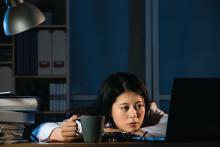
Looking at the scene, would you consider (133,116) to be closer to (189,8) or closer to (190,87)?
(190,87)

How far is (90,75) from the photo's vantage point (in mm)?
4477

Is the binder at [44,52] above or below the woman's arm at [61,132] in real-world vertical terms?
→ above

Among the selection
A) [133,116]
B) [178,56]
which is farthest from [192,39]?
[133,116]

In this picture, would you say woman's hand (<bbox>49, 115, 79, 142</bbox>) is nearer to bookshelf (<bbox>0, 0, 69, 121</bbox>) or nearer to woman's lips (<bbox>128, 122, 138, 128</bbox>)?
woman's lips (<bbox>128, 122, 138, 128</bbox>)

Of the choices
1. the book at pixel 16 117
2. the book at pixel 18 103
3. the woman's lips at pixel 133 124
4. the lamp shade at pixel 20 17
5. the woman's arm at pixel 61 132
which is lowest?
the woman's lips at pixel 133 124

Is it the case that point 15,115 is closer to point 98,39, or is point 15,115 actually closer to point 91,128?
point 91,128

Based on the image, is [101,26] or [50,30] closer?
[50,30]

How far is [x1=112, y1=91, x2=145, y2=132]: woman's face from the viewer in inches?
78.0

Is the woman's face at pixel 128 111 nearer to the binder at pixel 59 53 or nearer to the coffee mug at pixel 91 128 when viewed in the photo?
the coffee mug at pixel 91 128

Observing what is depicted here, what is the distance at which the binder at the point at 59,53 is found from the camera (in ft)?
12.8

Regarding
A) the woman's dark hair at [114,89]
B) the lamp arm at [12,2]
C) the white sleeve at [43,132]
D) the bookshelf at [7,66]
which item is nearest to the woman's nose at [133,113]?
the woman's dark hair at [114,89]

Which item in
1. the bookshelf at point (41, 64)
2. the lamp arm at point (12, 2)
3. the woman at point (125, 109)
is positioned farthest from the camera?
the bookshelf at point (41, 64)

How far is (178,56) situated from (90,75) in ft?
2.79

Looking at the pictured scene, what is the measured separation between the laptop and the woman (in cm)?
34
